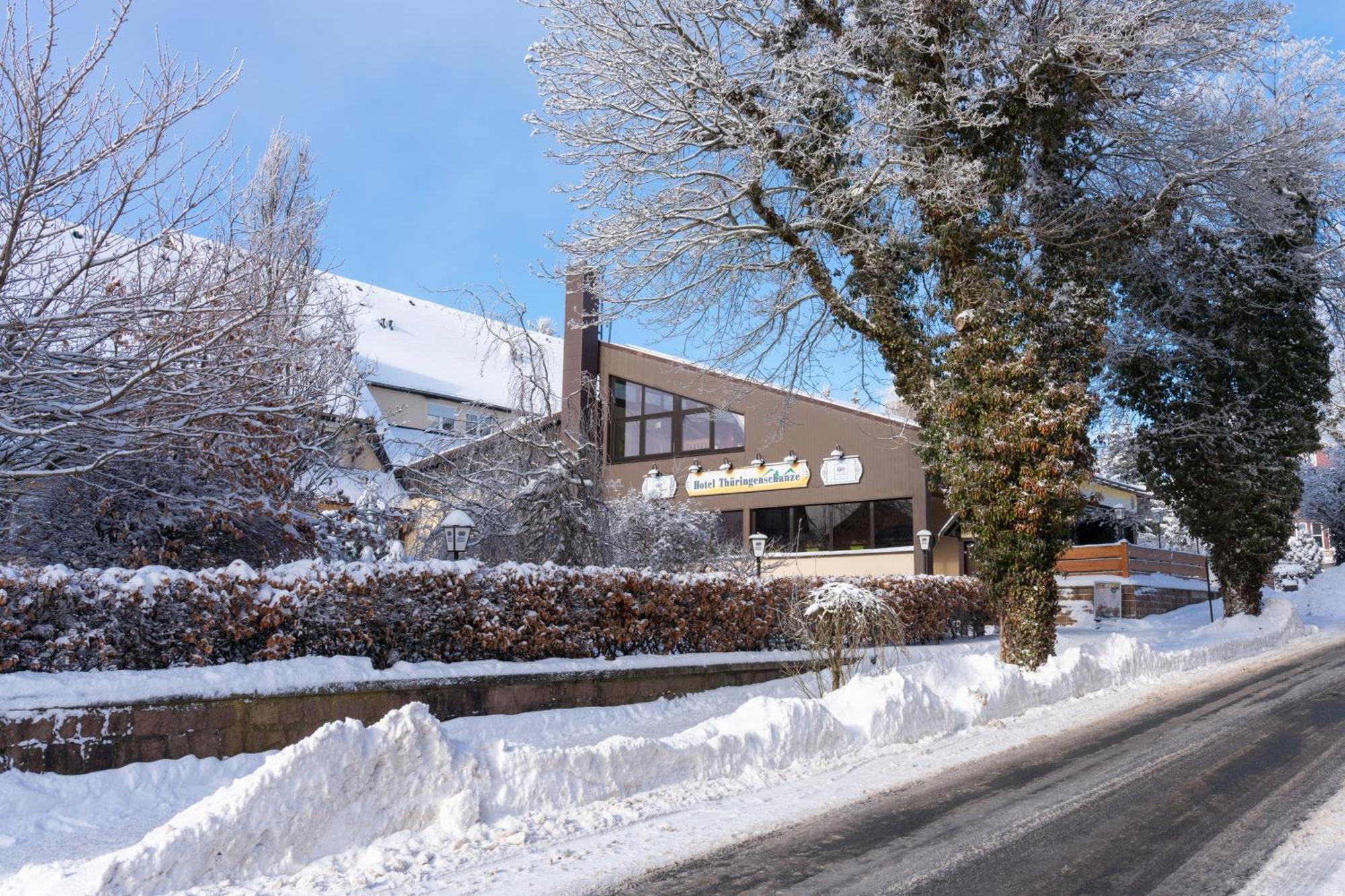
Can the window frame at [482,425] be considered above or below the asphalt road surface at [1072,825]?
above

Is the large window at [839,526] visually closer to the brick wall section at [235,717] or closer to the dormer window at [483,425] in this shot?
the dormer window at [483,425]

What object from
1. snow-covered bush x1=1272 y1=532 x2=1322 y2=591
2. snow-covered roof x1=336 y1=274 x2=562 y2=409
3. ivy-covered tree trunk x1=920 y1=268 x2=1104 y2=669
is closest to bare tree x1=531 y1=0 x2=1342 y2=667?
Result: ivy-covered tree trunk x1=920 y1=268 x2=1104 y2=669

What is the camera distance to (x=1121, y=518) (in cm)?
2589

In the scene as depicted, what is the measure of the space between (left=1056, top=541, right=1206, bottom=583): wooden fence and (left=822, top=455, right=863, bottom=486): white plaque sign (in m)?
5.45

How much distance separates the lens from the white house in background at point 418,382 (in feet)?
50.6

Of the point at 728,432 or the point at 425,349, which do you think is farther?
the point at 425,349

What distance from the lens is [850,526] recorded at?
2383 cm

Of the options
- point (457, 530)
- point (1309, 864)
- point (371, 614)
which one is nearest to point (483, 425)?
point (457, 530)

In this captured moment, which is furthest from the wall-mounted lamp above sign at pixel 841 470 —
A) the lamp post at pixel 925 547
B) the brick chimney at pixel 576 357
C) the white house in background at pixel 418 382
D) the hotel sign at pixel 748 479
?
the white house in background at pixel 418 382

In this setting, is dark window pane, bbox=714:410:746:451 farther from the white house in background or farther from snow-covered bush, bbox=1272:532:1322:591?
snow-covered bush, bbox=1272:532:1322:591

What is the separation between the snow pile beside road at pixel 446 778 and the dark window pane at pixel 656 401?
1757 cm

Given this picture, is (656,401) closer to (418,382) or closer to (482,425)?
(418,382)

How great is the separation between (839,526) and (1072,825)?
723 inches

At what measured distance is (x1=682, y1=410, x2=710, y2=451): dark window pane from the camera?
25984 millimetres
